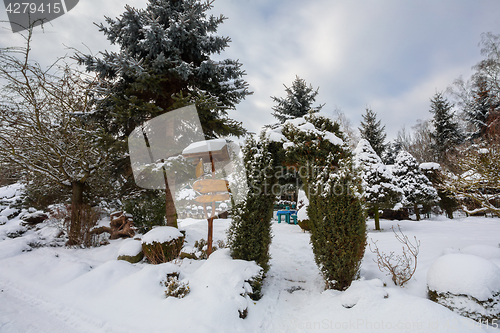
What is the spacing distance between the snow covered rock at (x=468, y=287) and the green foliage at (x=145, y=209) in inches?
280

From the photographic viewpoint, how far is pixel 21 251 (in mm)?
5719

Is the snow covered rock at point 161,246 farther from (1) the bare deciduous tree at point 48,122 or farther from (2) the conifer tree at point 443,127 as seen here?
(2) the conifer tree at point 443,127

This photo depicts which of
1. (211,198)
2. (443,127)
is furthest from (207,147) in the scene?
(443,127)

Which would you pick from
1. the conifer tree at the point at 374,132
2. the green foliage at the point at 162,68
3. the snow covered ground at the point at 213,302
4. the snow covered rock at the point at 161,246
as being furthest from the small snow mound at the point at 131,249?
the conifer tree at the point at 374,132

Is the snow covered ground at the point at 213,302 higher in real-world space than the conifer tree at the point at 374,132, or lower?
lower

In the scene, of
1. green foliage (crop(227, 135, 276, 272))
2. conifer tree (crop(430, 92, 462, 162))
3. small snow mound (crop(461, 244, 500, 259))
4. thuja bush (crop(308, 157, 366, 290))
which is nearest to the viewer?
thuja bush (crop(308, 157, 366, 290))

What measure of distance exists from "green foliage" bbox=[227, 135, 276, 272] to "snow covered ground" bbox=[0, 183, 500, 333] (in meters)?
0.26

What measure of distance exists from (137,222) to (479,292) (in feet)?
26.3

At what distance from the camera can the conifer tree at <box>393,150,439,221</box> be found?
9.85 m

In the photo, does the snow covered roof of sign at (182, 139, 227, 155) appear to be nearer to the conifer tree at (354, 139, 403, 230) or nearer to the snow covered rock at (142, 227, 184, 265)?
the snow covered rock at (142, 227, 184, 265)

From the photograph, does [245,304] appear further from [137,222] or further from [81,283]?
[137,222]

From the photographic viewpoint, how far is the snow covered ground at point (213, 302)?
8.38 feet

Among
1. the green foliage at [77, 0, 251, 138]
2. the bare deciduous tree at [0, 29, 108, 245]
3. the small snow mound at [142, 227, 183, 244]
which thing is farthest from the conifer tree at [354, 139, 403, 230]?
the bare deciduous tree at [0, 29, 108, 245]

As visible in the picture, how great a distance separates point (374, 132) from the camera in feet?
58.4
